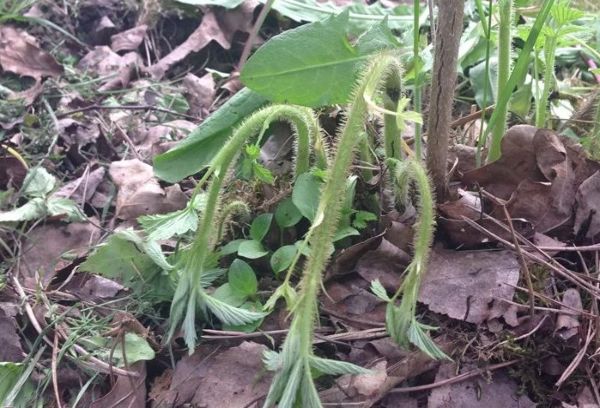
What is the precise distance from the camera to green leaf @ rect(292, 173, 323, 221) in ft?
4.54

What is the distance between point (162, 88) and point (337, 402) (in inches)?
64.7

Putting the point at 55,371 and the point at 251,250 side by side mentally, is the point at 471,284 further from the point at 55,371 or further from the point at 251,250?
the point at 55,371

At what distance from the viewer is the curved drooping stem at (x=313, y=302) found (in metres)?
1.04

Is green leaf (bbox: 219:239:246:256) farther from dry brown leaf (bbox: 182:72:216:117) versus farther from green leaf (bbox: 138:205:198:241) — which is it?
dry brown leaf (bbox: 182:72:216:117)

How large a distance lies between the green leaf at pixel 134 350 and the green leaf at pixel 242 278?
0.23m

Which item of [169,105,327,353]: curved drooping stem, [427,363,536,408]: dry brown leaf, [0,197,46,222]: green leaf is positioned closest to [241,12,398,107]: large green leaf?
[169,105,327,353]: curved drooping stem

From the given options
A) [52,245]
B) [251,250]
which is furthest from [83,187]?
[251,250]

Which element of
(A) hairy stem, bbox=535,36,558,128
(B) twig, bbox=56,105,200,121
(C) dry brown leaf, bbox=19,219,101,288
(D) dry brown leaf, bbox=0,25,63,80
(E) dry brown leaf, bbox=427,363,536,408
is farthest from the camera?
(D) dry brown leaf, bbox=0,25,63,80

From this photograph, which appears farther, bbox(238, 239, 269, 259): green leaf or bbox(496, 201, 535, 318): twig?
bbox(238, 239, 269, 259): green leaf

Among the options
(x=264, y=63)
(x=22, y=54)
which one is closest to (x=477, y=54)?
(x=264, y=63)

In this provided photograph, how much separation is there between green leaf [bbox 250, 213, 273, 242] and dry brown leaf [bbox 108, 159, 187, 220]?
1.25ft

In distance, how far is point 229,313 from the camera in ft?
4.20

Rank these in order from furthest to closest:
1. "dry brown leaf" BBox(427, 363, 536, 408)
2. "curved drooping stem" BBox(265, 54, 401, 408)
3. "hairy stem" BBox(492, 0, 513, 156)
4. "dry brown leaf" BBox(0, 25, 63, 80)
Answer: "dry brown leaf" BBox(0, 25, 63, 80) < "hairy stem" BBox(492, 0, 513, 156) < "dry brown leaf" BBox(427, 363, 536, 408) < "curved drooping stem" BBox(265, 54, 401, 408)

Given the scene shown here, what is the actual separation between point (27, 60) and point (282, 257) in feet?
5.65
